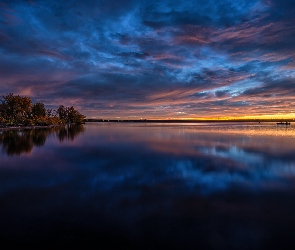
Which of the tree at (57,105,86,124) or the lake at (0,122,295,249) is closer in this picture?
the lake at (0,122,295,249)

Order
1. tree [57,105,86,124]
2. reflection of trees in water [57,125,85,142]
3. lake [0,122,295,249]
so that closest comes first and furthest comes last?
lake [0,122,295,249] → reflection of trees in water [57,125,85,142] → tree [57,105,86,124]

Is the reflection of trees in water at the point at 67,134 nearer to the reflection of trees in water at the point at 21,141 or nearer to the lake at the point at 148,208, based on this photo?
the reflection of trees in water at the point at 21,141

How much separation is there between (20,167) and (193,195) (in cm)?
1254

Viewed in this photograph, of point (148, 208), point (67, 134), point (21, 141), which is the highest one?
point (21, 141)

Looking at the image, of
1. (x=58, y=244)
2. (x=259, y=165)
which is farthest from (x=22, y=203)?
(x=259, y=165)

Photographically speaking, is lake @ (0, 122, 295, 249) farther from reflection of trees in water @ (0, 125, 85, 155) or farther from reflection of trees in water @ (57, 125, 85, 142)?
reflection of trees in water @ (57, 125, 85, 142)

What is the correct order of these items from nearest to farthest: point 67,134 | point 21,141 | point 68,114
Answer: point 21,141, point 67,134, point 68,114

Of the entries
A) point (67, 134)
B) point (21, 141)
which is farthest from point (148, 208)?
point (67, 134)

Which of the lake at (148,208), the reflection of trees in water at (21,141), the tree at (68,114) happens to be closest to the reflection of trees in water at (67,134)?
the reflection of trees in water at (21,141)

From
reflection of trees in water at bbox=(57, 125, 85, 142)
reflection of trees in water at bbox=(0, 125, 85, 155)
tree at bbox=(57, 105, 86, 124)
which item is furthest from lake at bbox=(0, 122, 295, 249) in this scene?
tree at bbox=(57, 105, 86, 124)

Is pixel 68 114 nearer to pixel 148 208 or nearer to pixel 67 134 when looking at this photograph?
pixel 67 134

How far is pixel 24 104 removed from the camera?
75688 mm

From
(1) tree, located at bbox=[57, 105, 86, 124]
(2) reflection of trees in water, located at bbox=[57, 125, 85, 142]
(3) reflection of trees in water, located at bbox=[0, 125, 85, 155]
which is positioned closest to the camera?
(3) reflection of trees in water, located at bbox=[0, 125, 85, 155]

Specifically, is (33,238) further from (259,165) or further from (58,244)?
(259,165)
